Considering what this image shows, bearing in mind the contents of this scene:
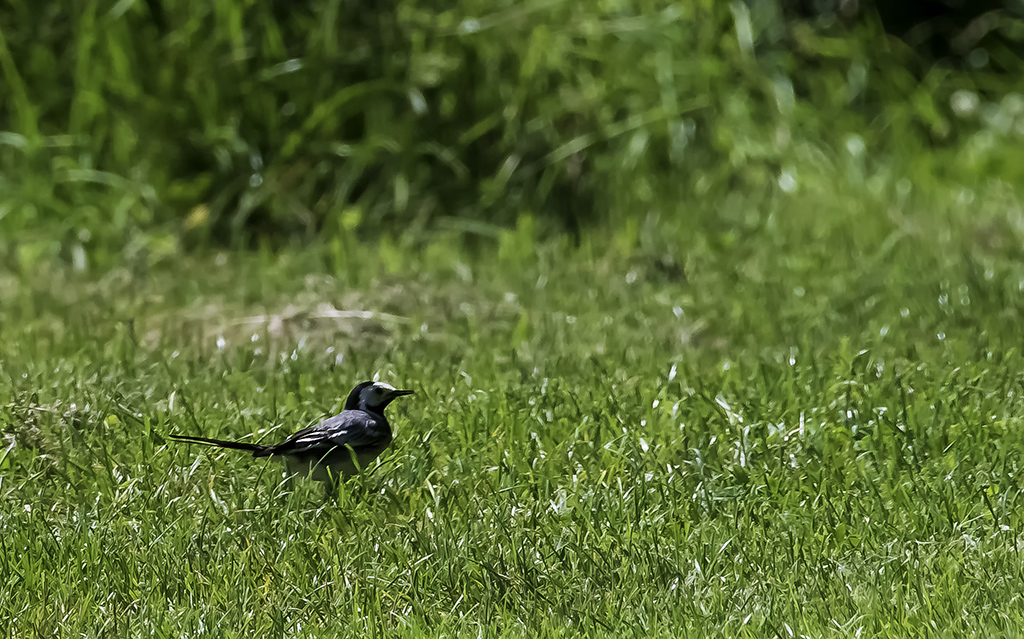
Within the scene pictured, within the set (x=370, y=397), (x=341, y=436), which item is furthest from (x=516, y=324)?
(x=341, y=436)

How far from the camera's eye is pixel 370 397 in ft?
14.9

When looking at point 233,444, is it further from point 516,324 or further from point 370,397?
point 516,324

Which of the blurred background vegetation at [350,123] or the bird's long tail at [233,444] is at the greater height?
the bird's long tail at [233,444]

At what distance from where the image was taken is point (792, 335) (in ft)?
20.2

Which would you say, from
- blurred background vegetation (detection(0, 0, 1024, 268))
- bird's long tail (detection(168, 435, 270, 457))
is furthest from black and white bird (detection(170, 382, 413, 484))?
blurred background vegetation (detection(0, 0, 1024, 268))

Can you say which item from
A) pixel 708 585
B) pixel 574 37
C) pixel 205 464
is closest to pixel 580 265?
pixel 574 37

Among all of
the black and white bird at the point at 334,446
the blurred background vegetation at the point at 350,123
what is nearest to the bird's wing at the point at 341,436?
the black and white bird at the point at 334,446

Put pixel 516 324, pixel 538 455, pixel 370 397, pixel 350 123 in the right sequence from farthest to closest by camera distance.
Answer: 1. pixel 350 123
2. pixel 516 324
3. pixel 538 455
4. pixel 370 397

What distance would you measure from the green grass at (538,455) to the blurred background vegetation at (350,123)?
38.2 inches

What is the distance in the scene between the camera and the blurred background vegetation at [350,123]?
824 cm

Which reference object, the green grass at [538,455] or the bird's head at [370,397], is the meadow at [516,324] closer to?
the green grass at [538,455]

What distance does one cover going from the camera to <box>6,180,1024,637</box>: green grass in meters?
3.75

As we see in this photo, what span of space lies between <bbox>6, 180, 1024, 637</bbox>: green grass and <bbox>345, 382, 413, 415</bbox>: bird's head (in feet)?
0.60

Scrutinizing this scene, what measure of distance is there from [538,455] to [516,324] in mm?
1879
